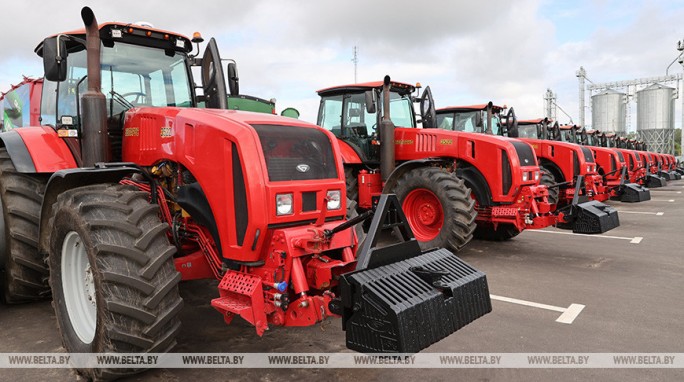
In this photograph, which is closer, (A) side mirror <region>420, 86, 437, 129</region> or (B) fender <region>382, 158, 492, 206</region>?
(B) fender <region>382, 158, 492, 206</region>

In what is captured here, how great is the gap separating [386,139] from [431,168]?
3.04 ft

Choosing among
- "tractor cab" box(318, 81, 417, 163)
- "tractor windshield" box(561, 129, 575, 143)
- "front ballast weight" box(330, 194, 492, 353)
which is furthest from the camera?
"tractor windshield" box(561, 129, 575, 143)

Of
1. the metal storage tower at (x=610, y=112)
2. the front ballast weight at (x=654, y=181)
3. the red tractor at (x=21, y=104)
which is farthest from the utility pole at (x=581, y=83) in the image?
the red tractor at (x=21, y=104)

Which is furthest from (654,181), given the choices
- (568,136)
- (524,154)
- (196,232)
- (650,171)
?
(196,232)

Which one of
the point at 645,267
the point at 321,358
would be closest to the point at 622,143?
the point at 645,267

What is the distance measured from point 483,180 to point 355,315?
4910 mm

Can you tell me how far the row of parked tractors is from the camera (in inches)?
105

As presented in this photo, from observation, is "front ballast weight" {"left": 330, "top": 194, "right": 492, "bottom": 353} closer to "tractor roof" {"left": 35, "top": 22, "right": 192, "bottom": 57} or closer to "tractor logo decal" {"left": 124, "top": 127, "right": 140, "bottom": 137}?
"tractor logo decal" {"left": 124, "top": 127, "right": 140, "bottom": 137}

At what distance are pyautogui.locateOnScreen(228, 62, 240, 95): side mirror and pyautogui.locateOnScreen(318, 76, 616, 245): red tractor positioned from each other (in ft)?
8.20

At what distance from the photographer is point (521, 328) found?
3967mm

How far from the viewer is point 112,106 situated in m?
4.08

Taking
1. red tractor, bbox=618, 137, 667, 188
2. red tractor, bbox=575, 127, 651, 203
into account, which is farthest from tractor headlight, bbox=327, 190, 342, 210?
red tractor, bbox=618, 137, 667, 188

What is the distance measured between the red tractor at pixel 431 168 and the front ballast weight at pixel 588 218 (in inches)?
1.1

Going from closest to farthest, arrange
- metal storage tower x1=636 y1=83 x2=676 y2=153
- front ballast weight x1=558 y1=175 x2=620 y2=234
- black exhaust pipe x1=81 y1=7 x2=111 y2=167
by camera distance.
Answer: black exhaust pipe x1=81 y1=7 x2=111 y2=167, front ballast weight x1=558 y1=175 x2=620 y2=234, metal storage tower x1=636 y1=83 x2=676 y2=153
